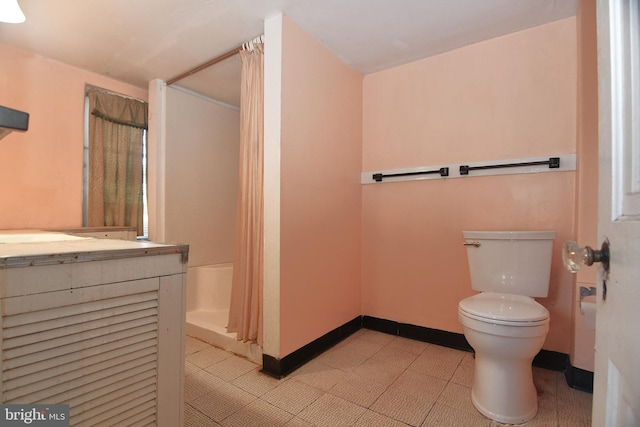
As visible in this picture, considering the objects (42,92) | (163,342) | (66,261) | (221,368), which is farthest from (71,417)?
(42,92)

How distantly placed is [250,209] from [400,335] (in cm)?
155

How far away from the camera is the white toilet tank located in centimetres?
161

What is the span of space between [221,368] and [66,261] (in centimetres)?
139

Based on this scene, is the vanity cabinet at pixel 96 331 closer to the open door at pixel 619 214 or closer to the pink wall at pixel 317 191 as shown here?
the pink wall at pixel 317 191

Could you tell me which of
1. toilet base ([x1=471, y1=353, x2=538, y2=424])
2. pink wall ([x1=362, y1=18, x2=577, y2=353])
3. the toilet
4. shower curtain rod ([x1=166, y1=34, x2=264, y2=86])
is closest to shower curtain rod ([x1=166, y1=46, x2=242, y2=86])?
shower curtain rod ([x1=166, y1=34, x2=264, y2=86])

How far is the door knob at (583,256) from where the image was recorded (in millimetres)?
516

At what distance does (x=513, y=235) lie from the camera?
1.66 m

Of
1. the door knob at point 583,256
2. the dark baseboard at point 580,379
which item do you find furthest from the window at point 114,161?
the dark baseboard at point 580,379

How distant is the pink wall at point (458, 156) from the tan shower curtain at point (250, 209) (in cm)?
101

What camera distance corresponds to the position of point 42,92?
7.32 feet

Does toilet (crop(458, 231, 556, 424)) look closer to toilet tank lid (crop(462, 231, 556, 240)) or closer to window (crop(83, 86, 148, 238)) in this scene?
toilet tank lid (crop(462, 231, 556, 240))

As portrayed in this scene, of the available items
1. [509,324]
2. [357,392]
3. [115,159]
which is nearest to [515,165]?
[509,324]

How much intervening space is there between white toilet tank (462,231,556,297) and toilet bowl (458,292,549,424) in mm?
234

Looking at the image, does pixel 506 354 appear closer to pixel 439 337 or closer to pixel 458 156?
pixel 439 337
